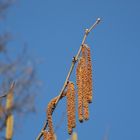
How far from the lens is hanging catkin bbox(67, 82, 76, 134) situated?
147cm

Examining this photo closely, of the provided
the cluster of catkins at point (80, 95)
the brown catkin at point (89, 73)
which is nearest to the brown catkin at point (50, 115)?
the cluster of catkins at point (80, 95)

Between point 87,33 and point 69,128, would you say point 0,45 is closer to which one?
point 87,33

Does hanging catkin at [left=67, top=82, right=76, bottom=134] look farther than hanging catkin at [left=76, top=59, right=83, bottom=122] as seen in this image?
No

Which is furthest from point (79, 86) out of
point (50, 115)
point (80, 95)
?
point (50, 115)

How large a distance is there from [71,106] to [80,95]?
70 mm

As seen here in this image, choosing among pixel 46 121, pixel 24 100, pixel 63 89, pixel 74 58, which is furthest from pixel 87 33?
pixel 24 100

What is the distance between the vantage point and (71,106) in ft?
5.09

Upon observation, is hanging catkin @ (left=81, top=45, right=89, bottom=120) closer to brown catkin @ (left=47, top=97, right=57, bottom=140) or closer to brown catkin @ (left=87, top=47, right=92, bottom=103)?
brown catkin @ (left=87, top=47, right=92, bottom=103)

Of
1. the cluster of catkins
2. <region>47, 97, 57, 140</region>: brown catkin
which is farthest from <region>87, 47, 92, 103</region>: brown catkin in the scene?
<region>47, 97, 57, 140</region>: brown catkin

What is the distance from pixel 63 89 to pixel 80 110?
0.38ft

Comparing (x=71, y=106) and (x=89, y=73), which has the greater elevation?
(x=89, y=73)

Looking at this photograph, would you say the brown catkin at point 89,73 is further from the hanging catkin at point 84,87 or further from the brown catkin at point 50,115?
the brown catkin at point 50,115

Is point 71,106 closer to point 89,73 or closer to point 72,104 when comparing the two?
point 72,104

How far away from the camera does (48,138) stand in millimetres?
1452
